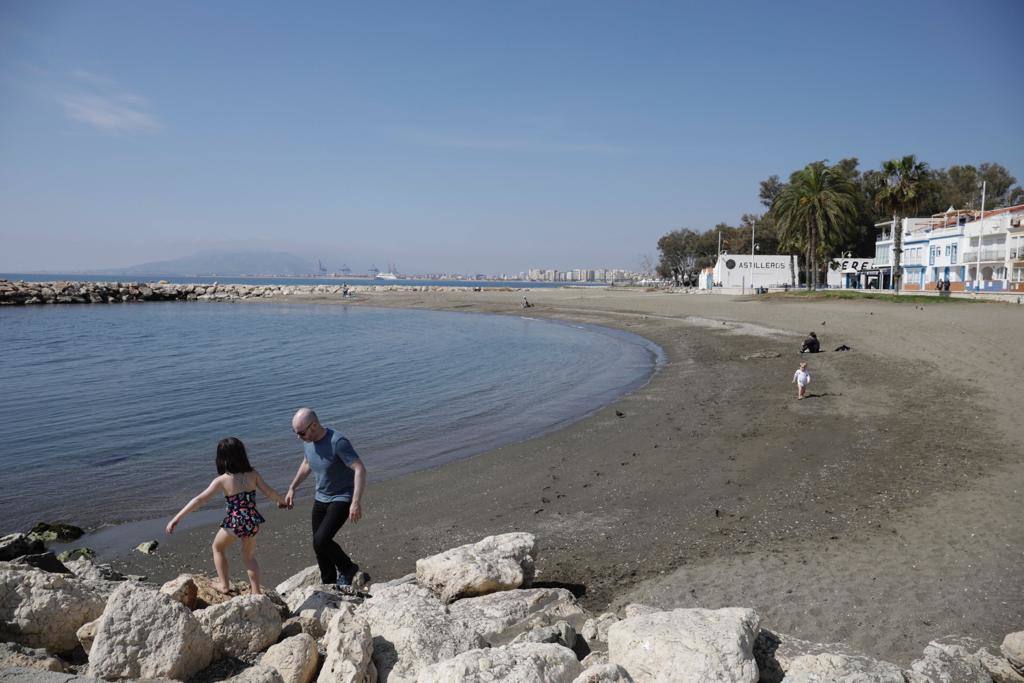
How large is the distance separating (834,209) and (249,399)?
4971 centimetres

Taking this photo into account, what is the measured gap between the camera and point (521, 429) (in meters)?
14.6

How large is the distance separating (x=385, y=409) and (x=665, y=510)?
10208mm

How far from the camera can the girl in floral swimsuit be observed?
5688 mm

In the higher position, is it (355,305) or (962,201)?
(962,201)

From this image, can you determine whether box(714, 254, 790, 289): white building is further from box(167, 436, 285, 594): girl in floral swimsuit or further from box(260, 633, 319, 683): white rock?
box(260, 633, 319, 683): white rock

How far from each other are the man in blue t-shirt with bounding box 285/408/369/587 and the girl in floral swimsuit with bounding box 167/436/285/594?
0.41 metres

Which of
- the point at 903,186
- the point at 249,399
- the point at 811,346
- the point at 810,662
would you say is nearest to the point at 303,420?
the point at 810,662

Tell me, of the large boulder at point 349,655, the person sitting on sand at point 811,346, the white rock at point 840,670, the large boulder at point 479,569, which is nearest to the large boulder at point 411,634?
the large boulder at point 349,655

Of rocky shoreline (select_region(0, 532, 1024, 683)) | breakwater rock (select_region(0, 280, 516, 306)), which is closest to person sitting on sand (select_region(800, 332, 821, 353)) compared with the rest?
rocky shoreline (select_region(0, 532, 1024, 683))

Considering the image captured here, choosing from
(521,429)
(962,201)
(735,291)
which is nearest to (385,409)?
(521,429)

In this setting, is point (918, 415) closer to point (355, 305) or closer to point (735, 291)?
point (735, 291)

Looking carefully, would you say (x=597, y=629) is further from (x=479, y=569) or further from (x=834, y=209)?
(x=834, y=209)

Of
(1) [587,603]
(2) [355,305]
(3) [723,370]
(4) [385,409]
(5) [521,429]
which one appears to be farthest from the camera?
(2) [355,305]

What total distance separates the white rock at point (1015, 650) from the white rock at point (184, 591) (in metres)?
6.38
